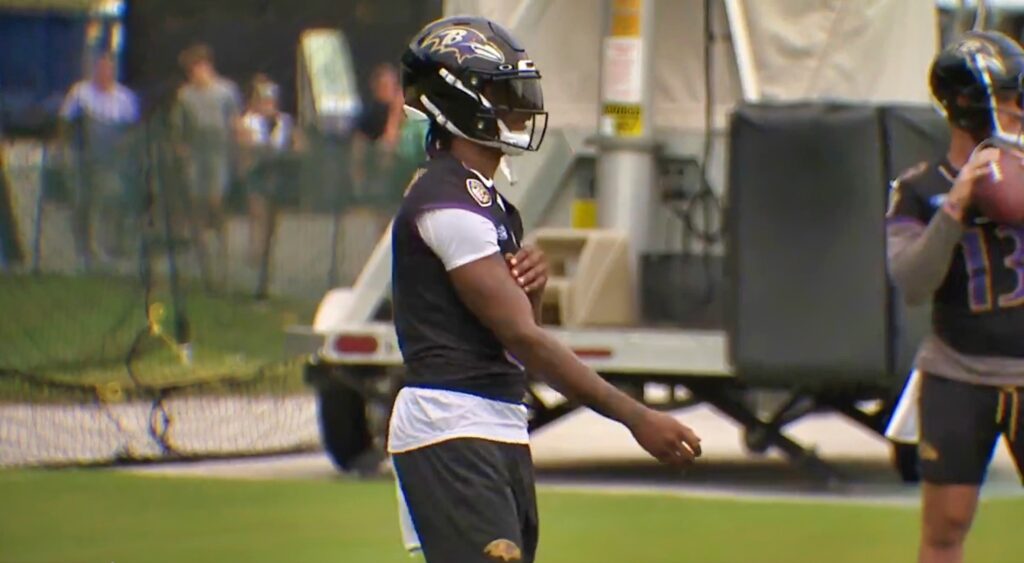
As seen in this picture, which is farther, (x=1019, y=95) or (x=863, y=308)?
(x=863, y=308)

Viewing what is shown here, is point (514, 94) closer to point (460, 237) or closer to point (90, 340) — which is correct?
point (460, 237)

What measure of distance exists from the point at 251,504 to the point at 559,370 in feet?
20.0

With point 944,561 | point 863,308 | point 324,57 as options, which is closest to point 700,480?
point 863,308

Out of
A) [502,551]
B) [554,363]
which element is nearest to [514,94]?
[554,363]

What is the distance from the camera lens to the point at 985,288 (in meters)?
6.48

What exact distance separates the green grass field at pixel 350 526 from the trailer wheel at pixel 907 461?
0.75m

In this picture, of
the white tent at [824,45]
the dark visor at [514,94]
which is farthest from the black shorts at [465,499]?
the white tent at [824,45]

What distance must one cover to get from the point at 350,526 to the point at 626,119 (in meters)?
3.22

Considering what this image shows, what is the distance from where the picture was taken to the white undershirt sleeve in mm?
5086

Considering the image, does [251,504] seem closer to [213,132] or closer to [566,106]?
[566,106]

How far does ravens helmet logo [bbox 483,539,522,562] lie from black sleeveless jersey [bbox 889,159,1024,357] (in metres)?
1.91

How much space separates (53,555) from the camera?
9.12 metres

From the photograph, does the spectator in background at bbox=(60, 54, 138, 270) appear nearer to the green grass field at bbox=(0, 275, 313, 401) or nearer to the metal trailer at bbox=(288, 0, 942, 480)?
the green grass field at bbox=(0, 275, 313, 401)

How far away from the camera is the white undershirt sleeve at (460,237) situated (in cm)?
509
